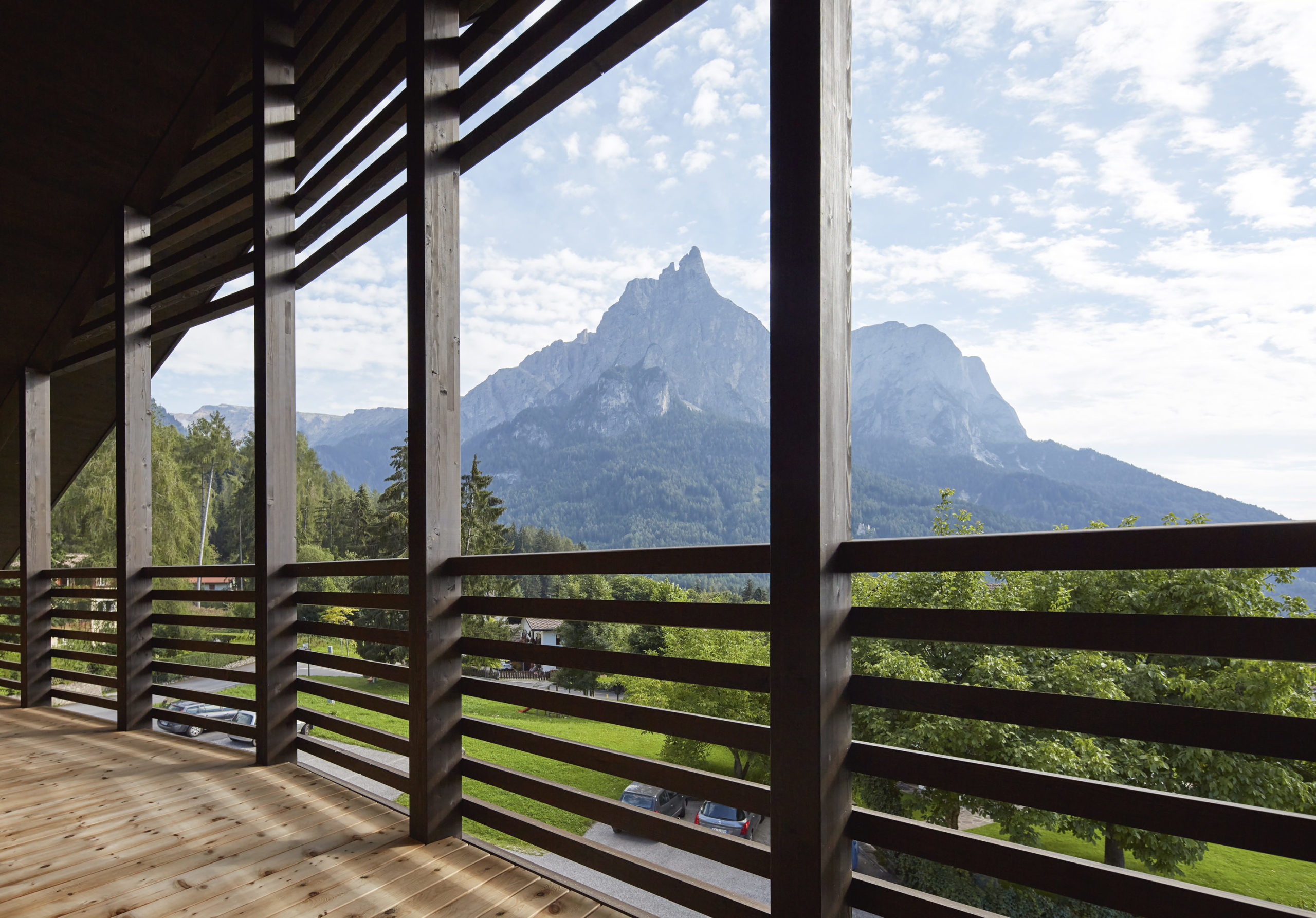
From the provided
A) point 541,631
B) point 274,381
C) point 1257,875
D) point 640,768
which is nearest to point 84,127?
point 274,381

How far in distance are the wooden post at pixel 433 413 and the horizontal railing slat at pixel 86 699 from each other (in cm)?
286

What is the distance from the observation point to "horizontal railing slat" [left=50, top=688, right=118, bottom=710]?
427 centimetres

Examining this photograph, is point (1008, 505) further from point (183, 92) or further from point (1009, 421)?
point (183, 92)

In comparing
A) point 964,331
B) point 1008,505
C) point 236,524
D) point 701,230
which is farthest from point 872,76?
point 701,230

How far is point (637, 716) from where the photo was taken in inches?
73.2

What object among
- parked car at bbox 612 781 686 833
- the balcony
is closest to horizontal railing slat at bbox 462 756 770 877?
the balcony

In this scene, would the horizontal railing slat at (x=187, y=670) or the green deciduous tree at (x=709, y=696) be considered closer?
the horizontal railing slat at (x=187, y=670)

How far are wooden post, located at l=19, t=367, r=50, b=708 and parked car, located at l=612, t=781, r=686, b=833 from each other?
9.77 metres

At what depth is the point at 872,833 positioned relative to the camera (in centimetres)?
140

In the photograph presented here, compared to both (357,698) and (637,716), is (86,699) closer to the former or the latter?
(357,698)

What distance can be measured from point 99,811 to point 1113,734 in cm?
324

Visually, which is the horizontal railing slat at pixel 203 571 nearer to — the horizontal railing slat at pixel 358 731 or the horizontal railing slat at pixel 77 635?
the horizontal railing slat at pixel 358 731

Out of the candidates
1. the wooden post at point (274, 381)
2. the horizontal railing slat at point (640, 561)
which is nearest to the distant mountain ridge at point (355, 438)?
the wooden post at point (274, 381)

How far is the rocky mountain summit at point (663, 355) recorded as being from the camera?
93750 mm
